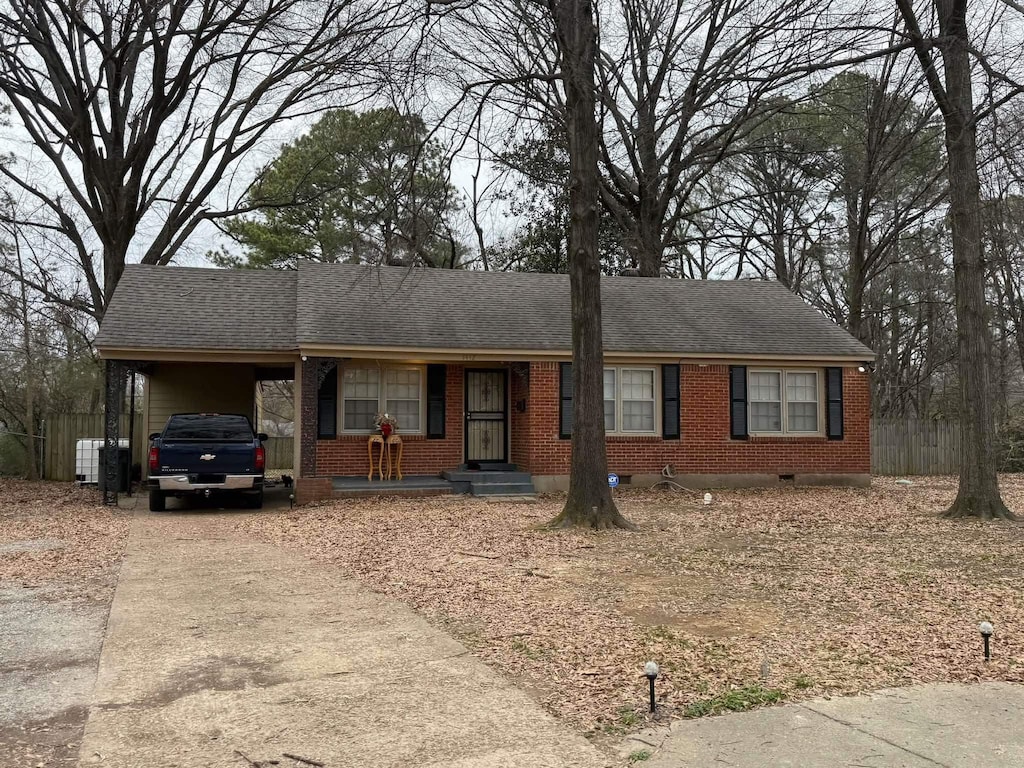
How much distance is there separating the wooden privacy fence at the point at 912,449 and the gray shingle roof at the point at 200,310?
50.4 ft

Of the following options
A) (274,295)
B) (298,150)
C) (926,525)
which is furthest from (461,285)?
(298,150)

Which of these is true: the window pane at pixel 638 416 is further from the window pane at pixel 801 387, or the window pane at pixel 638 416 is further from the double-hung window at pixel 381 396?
the double-hung window at pixel 381 396

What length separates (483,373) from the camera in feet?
56.5

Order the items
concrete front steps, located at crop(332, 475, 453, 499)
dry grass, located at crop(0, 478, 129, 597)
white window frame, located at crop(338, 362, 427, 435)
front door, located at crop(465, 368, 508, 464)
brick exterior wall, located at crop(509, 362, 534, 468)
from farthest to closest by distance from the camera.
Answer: front door, located at crop(465, 368, 508, 464) → brick exterior wall, located at crop(509, 362, 534, 468) → white window frame, located at crop(338, 362, 427, 435) → concrete front steps, located at crop(332, 475, 453, 499) → dry grass, located at crop(0, 478, 129, 597)

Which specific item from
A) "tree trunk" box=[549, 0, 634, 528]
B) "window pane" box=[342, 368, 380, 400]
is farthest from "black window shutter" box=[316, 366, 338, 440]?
"tree trunk" box=[549, 0, 634, 528]

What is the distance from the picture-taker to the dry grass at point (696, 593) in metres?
4.98

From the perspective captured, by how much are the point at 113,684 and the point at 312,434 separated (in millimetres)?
10717

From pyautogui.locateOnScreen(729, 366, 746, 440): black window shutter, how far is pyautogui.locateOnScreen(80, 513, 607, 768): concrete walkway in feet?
37.4

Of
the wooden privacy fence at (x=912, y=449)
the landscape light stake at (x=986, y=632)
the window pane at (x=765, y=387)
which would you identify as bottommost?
the landscape light stake at (x=986, y=632)

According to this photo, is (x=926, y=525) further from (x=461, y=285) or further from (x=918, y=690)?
(x=461, y=285)

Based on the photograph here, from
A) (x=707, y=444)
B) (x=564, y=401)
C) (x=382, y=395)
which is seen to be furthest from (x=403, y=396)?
(x=707, y=444)

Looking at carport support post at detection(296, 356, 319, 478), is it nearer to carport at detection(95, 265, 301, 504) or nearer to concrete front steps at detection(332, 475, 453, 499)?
carport at detection(95, 265, 301, 504)

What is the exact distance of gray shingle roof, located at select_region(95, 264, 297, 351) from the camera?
49.6 feet

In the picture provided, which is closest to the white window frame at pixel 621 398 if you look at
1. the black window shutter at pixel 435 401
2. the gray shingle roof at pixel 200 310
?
the black window shutter at pixel 435 401
